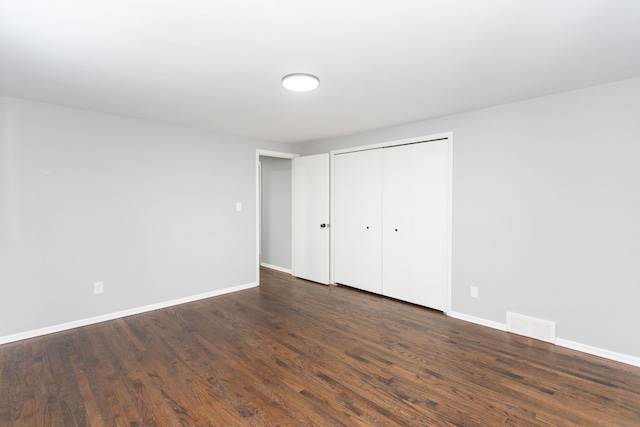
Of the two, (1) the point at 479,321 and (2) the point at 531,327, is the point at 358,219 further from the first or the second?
(2) the point at 531,327

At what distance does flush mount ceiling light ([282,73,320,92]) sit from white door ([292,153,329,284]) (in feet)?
7.66

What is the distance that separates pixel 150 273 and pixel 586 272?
458 centimetres

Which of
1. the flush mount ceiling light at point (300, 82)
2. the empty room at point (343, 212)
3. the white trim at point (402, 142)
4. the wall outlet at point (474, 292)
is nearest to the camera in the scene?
the empty room at point (343, 212)

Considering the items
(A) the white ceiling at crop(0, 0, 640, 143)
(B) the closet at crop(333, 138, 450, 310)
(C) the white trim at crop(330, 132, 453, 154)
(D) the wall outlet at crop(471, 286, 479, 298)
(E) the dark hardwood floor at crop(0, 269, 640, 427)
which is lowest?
(E) the dark hardwood floor at crop(0, 269, 640, 427)

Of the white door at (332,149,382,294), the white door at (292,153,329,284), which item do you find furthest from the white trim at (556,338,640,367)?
the white door at (292,153,329,284)

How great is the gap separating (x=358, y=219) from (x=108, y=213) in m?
3.17

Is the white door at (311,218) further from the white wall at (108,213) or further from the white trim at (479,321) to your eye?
the white trim at (479,321)

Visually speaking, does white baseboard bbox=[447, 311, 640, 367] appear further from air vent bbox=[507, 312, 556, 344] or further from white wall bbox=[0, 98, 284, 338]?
white wall bbox=[0, 98, 284, 338]

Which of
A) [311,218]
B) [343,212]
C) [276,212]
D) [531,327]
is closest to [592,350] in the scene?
[531,327]

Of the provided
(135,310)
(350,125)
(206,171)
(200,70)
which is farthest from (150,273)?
(350,125)

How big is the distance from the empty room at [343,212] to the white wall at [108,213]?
0.02 metres

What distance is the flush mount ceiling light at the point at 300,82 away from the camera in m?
2.34

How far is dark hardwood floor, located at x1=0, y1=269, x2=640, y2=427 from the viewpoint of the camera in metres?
1.87

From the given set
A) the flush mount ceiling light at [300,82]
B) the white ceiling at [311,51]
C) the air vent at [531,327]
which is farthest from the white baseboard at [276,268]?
the flush mount ceiling light at [300,82]
